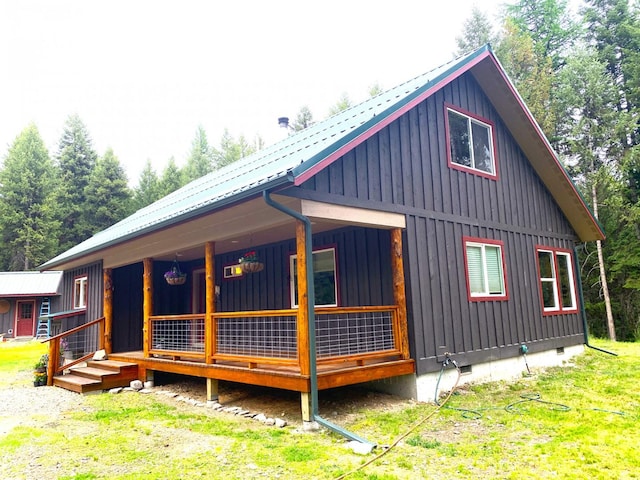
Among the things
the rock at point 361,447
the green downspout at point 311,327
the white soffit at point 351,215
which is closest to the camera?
the rock at point 361,447

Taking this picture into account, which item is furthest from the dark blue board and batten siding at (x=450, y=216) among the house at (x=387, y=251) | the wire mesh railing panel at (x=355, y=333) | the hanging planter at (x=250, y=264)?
the hanging planter at (x=250, y=264)

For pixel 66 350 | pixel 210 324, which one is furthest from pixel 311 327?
pixel 66 350

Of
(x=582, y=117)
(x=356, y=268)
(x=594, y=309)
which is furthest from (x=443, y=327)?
(x=582, y=117)

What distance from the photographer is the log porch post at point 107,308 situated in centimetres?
1077

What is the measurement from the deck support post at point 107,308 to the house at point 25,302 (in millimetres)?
15584

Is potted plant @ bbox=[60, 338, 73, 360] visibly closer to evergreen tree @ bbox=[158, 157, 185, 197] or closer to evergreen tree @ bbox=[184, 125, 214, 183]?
evergreen tree @ bbox=[158, 157, 185, 197]

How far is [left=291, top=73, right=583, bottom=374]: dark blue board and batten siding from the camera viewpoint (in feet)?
22.8

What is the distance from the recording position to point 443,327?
24.5 feet

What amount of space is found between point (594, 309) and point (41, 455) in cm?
2010

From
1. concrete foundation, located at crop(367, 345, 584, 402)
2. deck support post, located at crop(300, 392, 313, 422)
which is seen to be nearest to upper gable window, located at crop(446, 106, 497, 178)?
concrete foundation, located at crop(367, 345, 584, 402)

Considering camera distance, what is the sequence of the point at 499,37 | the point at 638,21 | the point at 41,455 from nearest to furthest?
the point at 41,455 → the point at 638,21 → the point at 499,37

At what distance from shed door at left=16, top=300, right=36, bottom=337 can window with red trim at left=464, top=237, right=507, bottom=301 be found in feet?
81.1

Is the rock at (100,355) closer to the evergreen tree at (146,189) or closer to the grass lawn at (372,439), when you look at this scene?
the grass lawn at (372,439)

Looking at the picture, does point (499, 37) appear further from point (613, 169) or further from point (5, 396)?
point (5, 396)
